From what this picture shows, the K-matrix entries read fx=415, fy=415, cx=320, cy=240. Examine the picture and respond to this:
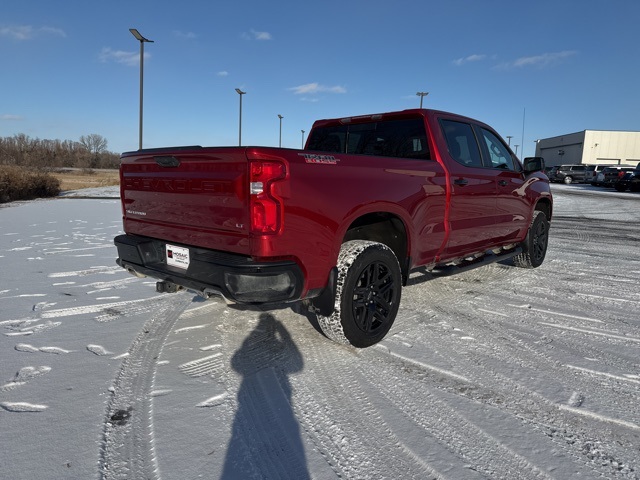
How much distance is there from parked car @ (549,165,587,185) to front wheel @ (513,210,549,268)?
1306 inches

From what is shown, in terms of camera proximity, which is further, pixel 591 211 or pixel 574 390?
pixel 591 211

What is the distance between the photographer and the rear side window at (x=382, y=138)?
3.99 meters

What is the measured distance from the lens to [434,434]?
217 centimetres

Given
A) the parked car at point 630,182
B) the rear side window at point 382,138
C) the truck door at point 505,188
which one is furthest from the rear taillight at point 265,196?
the parked car at point 630,182

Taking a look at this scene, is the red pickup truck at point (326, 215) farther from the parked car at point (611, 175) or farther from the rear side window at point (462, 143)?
the parked car at point (611, 175)

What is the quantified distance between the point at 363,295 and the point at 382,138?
1.80 metres

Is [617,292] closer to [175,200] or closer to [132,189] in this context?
[175,200]

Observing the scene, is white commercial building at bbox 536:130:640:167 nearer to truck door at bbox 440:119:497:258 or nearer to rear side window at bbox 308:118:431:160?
truck door at bbox 440:119:497:258

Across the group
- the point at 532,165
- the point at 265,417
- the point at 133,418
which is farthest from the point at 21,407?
the point at 532,165

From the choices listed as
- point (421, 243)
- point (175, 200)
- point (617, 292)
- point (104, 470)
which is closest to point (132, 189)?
point (175, 200)

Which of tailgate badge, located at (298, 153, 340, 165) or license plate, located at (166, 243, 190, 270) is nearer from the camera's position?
tailgate badge, located at (298, 153, 340, 165)

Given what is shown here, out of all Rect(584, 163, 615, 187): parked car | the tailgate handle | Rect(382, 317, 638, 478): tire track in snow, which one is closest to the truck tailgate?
the tailgate handle

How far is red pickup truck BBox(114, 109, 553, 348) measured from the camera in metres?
2.49

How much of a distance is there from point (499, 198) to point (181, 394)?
397cm
